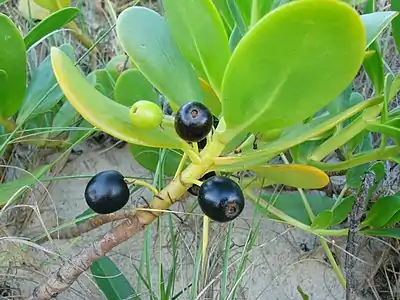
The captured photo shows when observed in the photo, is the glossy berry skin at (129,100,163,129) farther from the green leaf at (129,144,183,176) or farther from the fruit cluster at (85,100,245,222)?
the green leaf at (129,144,183,176)

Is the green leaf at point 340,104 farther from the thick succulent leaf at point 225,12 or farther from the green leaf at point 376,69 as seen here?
the thick succulent leaf at point 225,12

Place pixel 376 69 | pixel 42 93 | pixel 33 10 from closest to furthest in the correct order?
1. pixel 376 69
2. pixel 42 93
3. pixel 33 10

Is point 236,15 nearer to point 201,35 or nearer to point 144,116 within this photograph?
point 201,35

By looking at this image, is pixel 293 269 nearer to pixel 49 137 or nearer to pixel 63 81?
pixel 49 137

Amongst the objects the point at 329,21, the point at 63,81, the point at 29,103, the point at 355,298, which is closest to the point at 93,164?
the point at 29,103

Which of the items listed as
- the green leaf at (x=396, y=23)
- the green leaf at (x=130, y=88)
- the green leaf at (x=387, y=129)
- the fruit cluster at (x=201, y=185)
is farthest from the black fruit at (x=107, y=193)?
the green leaf at (x=396, y=23)

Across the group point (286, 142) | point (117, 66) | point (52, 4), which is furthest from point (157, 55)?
point (52, 4)
